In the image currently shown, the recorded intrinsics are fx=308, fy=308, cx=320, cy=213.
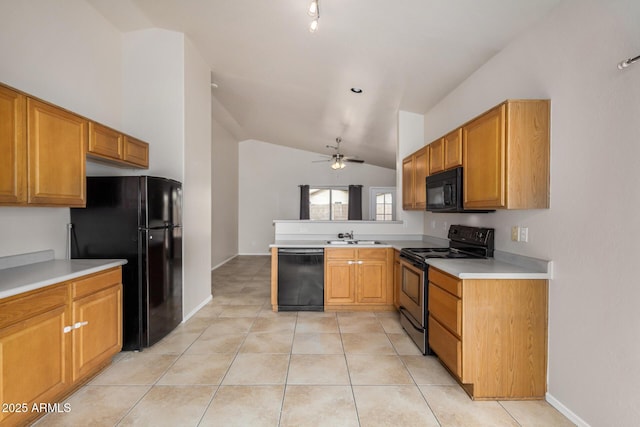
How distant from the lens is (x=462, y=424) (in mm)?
1813

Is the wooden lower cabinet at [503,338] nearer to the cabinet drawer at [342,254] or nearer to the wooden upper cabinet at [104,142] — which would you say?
the cabinet drawer at [342,254]

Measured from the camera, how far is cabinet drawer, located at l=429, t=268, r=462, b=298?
2107 mm

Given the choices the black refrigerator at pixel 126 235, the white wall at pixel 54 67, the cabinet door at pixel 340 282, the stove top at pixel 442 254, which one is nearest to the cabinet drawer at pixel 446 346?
the stove top at pixel 442 254

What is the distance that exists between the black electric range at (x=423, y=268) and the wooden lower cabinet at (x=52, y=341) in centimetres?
259

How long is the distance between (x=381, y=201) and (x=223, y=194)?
4457 millimetres

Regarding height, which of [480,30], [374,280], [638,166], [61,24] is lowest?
[374,280]

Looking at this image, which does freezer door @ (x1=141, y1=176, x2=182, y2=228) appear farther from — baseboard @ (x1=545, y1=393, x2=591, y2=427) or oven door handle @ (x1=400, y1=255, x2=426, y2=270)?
baseboard @ (x1=545, y1=393, x2=591, y2=427)

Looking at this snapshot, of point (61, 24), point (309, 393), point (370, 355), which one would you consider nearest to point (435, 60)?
point (370, 355)

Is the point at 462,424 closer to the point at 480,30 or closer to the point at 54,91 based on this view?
the point at 480,30

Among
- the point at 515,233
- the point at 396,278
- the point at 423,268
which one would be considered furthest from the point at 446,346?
the point at 396,278

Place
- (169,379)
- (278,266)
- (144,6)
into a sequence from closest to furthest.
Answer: (169,379) → (144,6) → (278,266)

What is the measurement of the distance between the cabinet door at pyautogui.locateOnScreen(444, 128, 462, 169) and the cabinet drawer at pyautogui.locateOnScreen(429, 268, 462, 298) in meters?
0.96

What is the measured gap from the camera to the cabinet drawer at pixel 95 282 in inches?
81.4

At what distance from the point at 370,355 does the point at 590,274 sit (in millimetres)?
1706
